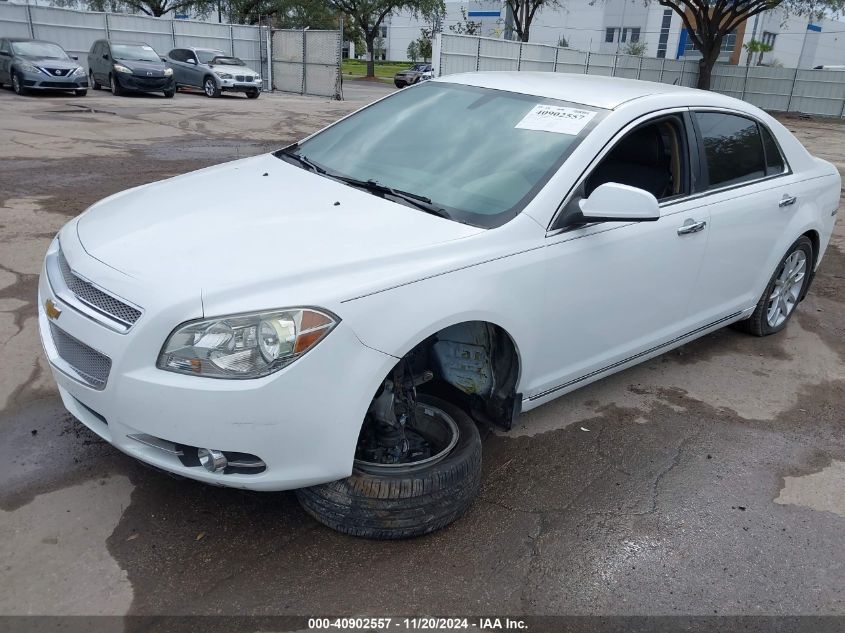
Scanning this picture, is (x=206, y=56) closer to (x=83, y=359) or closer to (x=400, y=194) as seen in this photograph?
(x=400, y=194)

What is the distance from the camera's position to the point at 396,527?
267 centimetres

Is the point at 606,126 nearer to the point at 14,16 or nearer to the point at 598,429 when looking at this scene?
the point at 598,429

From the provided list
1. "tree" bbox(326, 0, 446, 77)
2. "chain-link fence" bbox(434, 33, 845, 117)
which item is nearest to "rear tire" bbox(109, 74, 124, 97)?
"chain-link fence" bbox(434, 33, 845, 117)

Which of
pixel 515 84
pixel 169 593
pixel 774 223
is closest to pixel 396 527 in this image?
pixel 169 593

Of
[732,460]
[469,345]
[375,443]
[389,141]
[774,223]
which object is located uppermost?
[389,141]

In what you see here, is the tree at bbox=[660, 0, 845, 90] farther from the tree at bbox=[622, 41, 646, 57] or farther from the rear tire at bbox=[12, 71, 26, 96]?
the rear tire at bbox=[12, 71, 26, 96]

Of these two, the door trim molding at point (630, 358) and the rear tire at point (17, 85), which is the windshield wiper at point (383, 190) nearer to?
the door trim molding at point (630, 358)

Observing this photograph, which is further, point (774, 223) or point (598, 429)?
point (774, 223)

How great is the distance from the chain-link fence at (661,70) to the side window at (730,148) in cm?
1816

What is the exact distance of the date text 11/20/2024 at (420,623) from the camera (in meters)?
2.36

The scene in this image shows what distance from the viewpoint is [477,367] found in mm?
3115

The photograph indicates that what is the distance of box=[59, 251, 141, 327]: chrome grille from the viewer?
7.73 feet

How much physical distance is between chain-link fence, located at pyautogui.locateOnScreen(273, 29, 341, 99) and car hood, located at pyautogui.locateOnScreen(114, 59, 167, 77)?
253 inches

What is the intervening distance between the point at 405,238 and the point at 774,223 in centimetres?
277
